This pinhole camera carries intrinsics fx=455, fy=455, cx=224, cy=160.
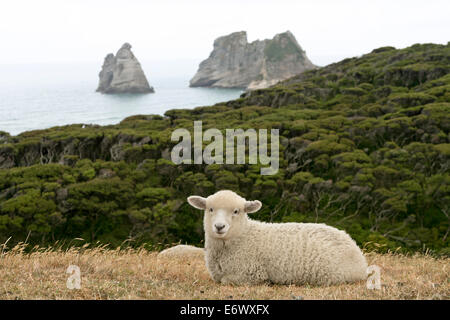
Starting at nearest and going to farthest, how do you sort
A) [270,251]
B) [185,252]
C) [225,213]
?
[225,213] < [270,251] < [185,252]

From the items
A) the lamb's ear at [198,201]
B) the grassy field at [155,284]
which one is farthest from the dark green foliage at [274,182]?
the lamb's ear at [198,201]

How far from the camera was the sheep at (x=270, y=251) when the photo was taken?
7.77 m

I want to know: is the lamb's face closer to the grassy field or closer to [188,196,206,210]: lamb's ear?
[188,196,206,210]: lamb's ear

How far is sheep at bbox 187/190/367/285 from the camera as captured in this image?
777cm

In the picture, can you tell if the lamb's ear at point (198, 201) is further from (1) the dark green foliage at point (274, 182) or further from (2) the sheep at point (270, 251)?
(1) the dark green foliage at point (274, 182)

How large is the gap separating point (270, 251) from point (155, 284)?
2199 mm

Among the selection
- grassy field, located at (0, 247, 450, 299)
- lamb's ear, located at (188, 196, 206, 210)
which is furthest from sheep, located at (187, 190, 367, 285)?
grassy field, located at (0, 247, 450, 299)

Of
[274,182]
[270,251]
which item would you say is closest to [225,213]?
[270,251]

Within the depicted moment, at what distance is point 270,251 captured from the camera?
8.11 m
